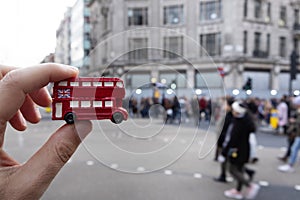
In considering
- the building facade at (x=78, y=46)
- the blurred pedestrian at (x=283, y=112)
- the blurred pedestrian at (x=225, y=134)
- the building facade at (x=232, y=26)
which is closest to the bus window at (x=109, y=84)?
the building facade at (x=78, y=46)

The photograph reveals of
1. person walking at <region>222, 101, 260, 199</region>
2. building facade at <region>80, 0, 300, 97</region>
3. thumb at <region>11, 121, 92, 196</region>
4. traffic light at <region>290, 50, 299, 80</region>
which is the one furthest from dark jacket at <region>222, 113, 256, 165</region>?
building facade at <region>80, 0, 300, 97</region>

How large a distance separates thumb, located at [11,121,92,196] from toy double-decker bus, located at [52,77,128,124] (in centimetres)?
10

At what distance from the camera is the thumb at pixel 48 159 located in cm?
105

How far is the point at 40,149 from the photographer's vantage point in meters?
1.08

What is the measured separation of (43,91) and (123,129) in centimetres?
48

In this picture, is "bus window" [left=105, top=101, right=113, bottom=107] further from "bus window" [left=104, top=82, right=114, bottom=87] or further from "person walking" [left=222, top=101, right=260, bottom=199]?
"person walking" [left=222, top=101, right=260, bottom=199]

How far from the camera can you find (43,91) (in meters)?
1.35

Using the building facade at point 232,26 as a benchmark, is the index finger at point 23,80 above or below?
below

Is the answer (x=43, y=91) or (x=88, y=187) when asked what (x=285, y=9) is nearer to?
(x=88, y=187)

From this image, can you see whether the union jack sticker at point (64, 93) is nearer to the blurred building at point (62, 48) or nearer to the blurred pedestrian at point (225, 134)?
the blurred building at point (62, 48)

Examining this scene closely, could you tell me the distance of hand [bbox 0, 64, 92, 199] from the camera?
976mm

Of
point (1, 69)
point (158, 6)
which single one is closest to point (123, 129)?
point (1, 69)

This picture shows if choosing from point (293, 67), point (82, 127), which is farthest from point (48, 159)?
point (293, 67)

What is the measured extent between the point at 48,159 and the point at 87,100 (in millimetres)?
330
